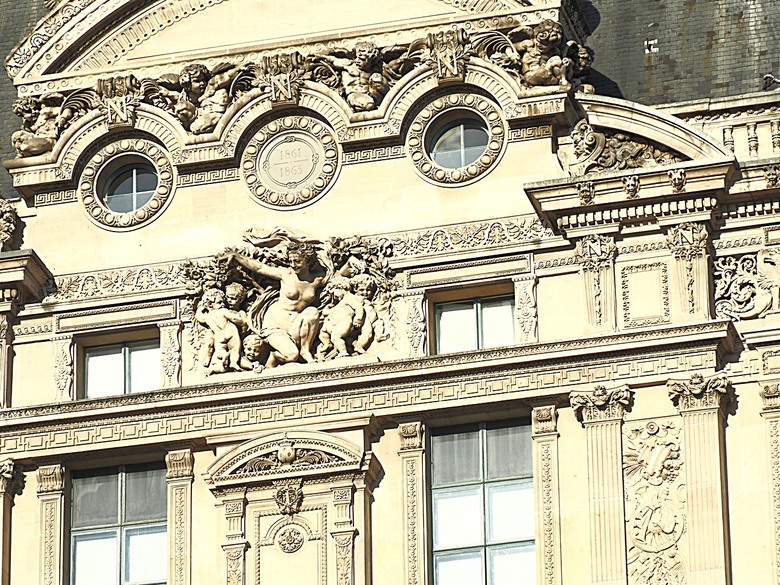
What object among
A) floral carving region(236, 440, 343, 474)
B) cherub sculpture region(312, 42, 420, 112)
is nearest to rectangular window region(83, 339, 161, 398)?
floral carving region(236, 440, 343, 474)

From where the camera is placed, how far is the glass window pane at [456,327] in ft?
126

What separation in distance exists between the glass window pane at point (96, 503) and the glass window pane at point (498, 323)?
15.8 feet

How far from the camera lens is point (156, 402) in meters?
38.3

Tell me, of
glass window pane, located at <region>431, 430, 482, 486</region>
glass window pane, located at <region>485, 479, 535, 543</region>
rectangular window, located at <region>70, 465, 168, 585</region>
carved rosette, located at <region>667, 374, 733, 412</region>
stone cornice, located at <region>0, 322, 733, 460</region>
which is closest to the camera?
carved rosette, located at <region>667, 374, 733, 412</region>

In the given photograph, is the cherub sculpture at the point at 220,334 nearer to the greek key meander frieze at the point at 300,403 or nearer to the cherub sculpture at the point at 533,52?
the greek key meander frieze at the point at 300,403

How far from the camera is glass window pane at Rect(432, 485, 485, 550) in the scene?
123 ft

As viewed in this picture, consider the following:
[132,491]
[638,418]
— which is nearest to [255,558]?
[132,491]

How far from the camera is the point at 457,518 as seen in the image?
37.5 m

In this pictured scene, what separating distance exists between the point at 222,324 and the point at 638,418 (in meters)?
5.25

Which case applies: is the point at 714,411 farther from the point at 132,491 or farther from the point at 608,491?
the point at 132,491

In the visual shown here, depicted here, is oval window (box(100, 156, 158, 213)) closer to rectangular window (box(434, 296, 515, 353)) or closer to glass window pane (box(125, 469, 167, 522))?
glass window pane (box(125, 469, 167, 522))

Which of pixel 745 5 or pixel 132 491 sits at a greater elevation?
pixel 745 5

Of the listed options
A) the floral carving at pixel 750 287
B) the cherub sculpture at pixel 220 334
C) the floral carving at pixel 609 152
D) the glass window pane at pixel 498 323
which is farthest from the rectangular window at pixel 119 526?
the floral carving at pixel 750 287

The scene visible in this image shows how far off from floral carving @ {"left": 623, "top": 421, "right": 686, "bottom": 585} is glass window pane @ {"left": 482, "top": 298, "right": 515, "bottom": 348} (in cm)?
218
